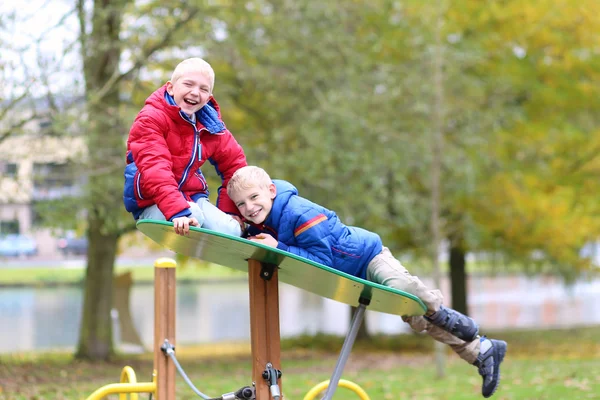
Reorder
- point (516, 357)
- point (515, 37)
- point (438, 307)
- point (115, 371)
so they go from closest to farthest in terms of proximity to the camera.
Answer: point (438, 307)
point (115, 371)
point (516, 357)
point (515, 37)

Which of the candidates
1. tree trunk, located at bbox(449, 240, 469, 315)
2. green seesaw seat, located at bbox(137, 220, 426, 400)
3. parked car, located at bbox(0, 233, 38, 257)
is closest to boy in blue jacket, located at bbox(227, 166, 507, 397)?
green seesaw seat, located at bbox(137, 220, 426, 400)

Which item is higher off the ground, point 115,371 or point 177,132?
point 177,132

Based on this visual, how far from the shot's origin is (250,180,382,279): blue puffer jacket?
367cm

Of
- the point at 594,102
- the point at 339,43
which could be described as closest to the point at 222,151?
the point at 339,43

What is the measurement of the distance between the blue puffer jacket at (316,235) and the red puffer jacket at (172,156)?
31 centimetres

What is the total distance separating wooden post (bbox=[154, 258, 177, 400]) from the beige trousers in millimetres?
1290

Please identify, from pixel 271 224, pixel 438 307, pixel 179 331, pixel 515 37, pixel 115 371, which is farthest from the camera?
pixel 179 331

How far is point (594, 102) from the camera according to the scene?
44.6 ft

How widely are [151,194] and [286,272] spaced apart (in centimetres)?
79

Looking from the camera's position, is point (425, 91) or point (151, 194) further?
point (425, 91)

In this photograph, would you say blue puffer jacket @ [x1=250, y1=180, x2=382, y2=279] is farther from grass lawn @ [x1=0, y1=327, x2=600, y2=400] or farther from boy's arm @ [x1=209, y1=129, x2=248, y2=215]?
grass lawn @ [x1=0, y1=327, x2=600, y2=400]

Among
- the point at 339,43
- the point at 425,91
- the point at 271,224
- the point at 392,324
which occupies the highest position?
the point at 339,43

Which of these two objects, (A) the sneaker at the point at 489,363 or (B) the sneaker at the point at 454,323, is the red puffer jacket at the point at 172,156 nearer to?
(B) the sneaker at the point at 454,323

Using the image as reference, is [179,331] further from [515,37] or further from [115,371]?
[515,37]
